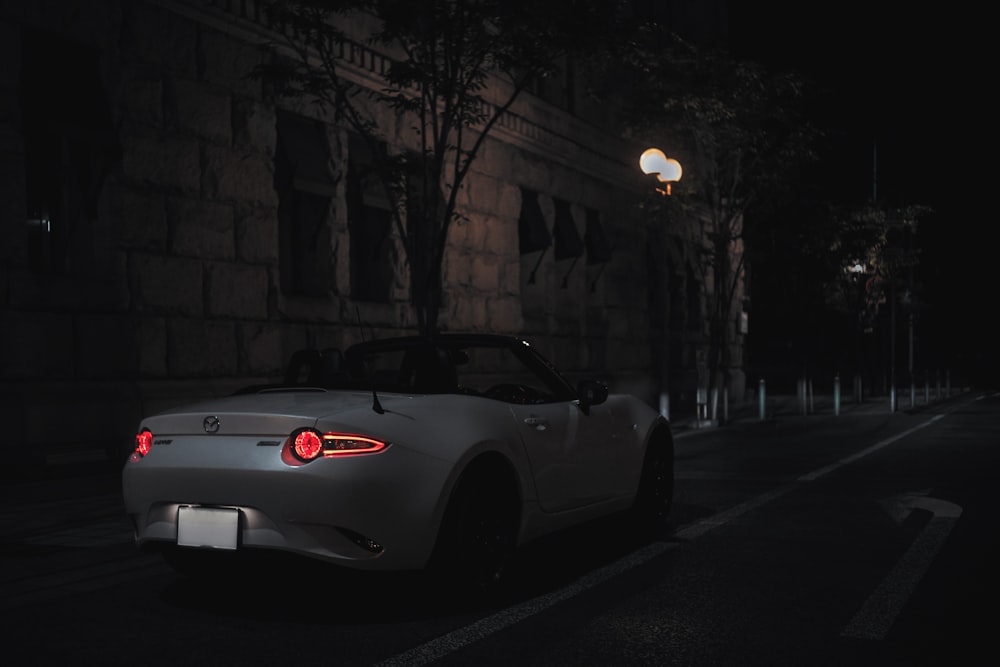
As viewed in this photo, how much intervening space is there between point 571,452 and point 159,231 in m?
8.98

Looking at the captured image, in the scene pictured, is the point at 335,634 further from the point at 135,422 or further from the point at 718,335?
the point at 718,335

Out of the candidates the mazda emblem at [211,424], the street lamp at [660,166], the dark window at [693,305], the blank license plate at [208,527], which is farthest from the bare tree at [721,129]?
the blank license plate at [208,527]

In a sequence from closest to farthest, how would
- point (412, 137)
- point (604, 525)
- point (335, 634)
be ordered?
point (335, 634)
point (604, 525)
point (412, 137)

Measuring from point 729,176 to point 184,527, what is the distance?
20.1 meters

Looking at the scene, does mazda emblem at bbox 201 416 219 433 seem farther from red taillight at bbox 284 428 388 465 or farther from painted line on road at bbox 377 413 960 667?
painted line on road at bbox 377 413 960 667

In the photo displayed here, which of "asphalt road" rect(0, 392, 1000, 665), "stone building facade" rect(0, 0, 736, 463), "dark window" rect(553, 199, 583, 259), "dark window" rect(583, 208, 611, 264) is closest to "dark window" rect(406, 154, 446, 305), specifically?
"stone building facade" rect(0, 0, 736, 463)

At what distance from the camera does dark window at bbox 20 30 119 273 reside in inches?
513

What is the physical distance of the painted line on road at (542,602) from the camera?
530cm

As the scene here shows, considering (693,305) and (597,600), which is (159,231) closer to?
(597,600)

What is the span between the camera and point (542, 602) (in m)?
6.43

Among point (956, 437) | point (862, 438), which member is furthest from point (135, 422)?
point (956, 437)

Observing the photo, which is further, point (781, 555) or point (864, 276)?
point (864, 276)

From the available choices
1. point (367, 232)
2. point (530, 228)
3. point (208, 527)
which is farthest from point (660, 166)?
point (208, 527)

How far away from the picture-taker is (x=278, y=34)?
55.9ft
